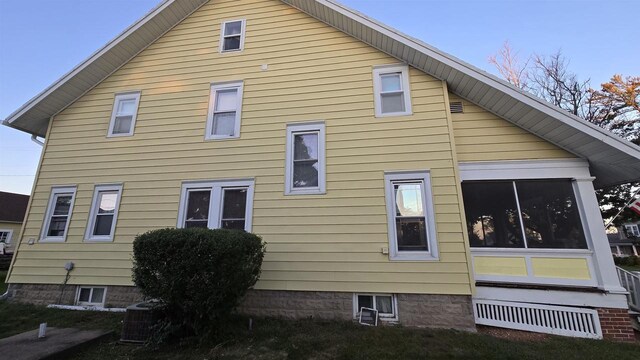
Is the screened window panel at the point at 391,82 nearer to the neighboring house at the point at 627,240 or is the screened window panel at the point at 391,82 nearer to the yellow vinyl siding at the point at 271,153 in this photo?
the yellow vinyl siding at the point at 271,153

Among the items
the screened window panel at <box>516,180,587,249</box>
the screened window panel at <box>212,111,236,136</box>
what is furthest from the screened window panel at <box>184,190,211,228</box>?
the screened window panel at <box>516,180,587,249</box>

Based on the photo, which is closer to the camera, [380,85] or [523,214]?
[523,214]

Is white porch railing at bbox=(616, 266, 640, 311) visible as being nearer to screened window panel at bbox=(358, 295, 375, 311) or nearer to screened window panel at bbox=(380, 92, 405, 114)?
screened window panel at bbox=(358, 295, 375, 311)

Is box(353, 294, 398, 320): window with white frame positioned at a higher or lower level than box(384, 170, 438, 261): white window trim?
lower

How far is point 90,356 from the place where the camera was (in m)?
4.08

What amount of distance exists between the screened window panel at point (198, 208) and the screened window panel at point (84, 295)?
9.30 feet

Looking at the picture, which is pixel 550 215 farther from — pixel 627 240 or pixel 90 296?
pixel 627 240

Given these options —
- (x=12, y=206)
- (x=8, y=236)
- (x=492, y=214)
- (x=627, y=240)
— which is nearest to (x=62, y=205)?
(x=492, y=214)

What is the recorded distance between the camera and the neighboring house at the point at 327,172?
5.35m

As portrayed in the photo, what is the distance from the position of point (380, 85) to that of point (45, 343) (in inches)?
303

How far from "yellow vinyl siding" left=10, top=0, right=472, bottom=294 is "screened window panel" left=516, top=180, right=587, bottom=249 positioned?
156 centimetres

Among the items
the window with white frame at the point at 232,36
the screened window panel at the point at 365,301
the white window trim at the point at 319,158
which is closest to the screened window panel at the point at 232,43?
the window with white frame at the point at 232,36

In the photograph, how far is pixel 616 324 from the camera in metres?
4.87

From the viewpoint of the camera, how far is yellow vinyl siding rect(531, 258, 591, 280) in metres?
5.27
